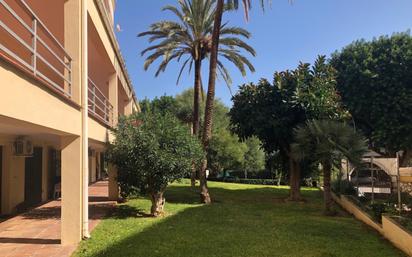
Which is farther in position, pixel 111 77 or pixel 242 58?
pixel 242 58

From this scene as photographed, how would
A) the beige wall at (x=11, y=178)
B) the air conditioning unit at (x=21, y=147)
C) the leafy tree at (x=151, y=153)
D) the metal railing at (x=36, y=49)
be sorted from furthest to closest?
1. the beige wall at (x=11, y=178)
2. the leafy tree at (x=151, y=153)
3. the air conditioning unit at (x=21, y=147)
4. the metal railing at (x=36, y=49)

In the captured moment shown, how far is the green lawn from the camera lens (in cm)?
898

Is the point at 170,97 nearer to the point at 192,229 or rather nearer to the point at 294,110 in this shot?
the point at 294,110

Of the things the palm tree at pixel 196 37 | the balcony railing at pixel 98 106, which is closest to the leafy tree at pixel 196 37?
the palm tree at pixel 196 37

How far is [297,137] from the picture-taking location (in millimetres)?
15250

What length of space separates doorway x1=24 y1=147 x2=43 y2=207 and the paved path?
2.62 ft

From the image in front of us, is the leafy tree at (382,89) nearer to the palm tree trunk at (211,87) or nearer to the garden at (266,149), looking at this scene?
the garden at (266,149)

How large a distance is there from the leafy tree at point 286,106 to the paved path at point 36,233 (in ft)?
28.8

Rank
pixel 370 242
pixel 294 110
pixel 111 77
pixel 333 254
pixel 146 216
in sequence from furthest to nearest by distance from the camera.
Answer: pixel 294 110, pixel 111 77, pixel 146 216, pixel 370 242, pixel 333 254

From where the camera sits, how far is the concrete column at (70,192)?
30.2 feet

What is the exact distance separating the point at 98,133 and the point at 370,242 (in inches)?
316

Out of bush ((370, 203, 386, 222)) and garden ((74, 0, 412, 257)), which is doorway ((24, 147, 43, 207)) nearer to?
garden ((74, 0, 412, 257))

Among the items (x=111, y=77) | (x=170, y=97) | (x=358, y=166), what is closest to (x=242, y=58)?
(x=111, y=77)

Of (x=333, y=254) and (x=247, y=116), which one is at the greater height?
(x=247, y=116)
